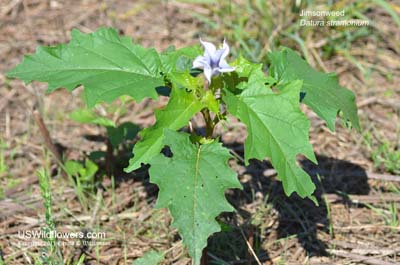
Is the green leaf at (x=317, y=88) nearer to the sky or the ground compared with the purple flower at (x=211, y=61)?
nearer to the ground

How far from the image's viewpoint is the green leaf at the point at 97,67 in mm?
2631

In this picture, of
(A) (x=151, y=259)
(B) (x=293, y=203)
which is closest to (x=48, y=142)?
(A) (x=151, y=259)

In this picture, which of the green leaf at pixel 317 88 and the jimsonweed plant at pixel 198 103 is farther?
the green leaf at pixel 317 88

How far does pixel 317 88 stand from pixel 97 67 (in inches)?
40.2

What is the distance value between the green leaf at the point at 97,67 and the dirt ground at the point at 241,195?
0.88 meters

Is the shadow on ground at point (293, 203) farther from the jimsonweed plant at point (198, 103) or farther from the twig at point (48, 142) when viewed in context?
the twig at point (48, 142)

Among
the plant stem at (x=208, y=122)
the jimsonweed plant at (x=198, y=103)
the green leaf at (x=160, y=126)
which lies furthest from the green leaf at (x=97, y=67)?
the plant stem at (x=208, y=122)

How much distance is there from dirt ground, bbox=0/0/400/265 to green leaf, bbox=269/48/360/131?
2.54 feet

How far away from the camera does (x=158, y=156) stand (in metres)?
2.42

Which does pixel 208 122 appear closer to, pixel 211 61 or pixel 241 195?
pixel 211 61

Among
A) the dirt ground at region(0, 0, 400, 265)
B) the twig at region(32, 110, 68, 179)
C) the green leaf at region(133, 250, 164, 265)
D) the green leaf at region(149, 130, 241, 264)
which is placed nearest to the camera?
the green leaf at region(149, 130, 241, 264)

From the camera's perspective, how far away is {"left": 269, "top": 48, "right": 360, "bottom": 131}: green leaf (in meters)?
2.70

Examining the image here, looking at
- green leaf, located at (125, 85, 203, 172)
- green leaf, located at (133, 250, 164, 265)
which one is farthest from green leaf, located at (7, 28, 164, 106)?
green leaf, located at (133, 250, 164, 265)

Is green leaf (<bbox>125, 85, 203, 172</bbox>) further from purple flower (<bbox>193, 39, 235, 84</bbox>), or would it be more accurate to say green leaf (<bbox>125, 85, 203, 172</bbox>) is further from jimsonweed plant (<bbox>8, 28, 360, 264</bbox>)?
purple flower (<bbox>193, 39, 235, 84</bbox>)
